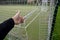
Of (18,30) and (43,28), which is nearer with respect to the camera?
(18,30)

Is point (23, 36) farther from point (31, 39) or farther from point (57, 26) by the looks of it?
point (57, 26)

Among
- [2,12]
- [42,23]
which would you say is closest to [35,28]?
[42,23]

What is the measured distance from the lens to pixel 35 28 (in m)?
1.59

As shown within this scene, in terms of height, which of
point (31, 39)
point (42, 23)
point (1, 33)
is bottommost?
point (31, 39)

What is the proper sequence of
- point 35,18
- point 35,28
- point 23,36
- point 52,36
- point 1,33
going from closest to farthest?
point 1,33 → point 52,36 → point 23,36 → point 35,28 → point 35,18

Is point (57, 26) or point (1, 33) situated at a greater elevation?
point (1, 33)

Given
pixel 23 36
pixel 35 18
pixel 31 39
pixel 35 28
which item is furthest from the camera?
pixel 35 18

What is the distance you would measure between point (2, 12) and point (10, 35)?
462mm

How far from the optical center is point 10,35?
1.34m

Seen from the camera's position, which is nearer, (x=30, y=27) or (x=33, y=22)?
(x=30, y=27)

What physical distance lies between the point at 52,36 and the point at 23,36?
9.4 inches

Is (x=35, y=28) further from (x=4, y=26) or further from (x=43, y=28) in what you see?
(x=4, y=26)

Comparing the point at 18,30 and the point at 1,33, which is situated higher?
the point at 1,33

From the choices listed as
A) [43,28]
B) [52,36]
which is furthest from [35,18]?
[52,36]
